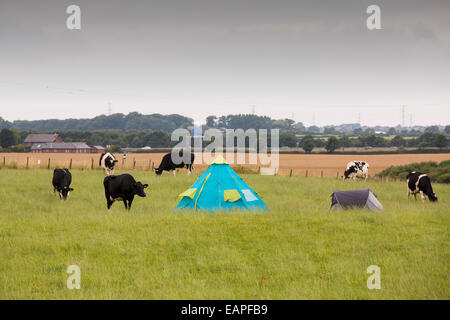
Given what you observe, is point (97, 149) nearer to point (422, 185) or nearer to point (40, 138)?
point (40, 138)

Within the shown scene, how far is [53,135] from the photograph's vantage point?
458 feet

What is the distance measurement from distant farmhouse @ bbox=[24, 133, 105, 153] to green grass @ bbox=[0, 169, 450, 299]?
4428 inches

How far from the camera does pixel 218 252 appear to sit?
1305 cm

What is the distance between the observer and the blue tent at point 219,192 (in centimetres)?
1981

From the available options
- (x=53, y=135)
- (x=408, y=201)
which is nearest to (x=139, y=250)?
(x=408, y=201)

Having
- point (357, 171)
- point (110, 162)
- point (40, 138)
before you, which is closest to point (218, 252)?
point (110, 162)

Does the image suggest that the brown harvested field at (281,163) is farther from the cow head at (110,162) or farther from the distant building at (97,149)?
the distant building at (97,149)

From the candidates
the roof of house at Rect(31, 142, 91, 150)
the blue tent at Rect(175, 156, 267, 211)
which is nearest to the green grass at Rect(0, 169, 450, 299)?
the blue tent at Rect(175, 156, 267, 211)

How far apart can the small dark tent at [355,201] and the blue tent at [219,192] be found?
3546 millimetres

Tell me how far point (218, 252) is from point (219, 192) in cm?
702

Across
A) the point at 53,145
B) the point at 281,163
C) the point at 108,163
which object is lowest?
the point at 281,163

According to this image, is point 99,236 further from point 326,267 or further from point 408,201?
point 408,201

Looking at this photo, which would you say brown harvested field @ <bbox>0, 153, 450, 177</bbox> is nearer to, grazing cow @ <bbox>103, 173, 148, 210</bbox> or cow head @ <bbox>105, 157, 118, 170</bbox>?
cow head @ <bbox>105, 157, 118, 170</bbox>
